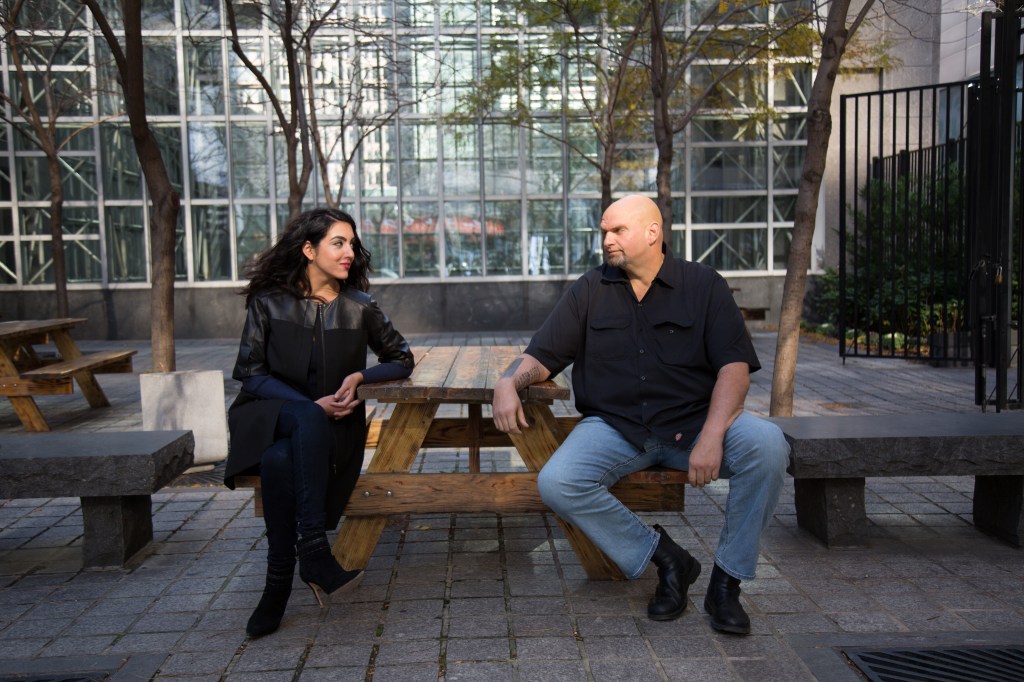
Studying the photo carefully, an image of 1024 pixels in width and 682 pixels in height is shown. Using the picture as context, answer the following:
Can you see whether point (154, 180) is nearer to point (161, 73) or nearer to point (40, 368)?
point (40, 368)

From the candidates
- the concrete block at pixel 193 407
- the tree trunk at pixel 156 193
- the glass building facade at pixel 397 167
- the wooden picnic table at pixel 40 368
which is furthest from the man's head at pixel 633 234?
the glass building facade at pixel 397 167

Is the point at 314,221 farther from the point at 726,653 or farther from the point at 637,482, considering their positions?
the point at 726,653

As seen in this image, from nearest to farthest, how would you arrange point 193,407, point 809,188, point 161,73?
point 809,188, point 193,407, point 161,73

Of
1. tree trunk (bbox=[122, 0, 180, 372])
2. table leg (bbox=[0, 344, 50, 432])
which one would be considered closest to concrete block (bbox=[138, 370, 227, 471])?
tree trunk (bbox=[122, 0, 180, 372])

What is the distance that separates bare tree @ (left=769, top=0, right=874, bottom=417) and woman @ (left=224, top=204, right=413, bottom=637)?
11.4ft

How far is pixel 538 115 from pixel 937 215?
8.46 meters

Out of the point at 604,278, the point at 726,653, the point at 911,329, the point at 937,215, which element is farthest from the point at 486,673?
the point at 911,329

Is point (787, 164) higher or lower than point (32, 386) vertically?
higher

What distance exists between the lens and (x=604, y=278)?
13.2ft

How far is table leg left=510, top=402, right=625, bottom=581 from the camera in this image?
4.15 metres

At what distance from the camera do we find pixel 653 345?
154 inches

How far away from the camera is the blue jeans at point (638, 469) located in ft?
12.0

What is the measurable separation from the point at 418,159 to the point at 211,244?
4306 mm

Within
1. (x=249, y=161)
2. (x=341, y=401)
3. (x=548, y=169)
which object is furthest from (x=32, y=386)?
(x=548, y=169)
